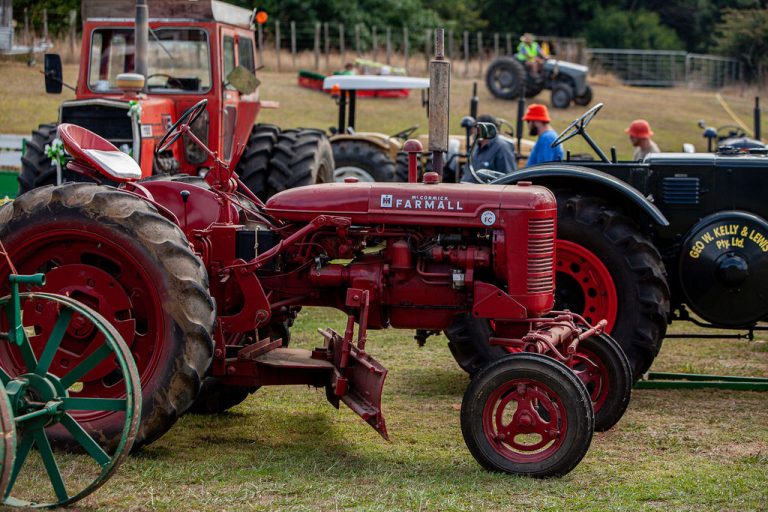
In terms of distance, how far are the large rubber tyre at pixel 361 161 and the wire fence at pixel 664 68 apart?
88.3ft

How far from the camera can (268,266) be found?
5957mm

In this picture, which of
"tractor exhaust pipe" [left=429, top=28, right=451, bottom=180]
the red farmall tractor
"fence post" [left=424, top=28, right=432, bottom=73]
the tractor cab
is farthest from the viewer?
"fence post" [left=424, top=28, right=432, bottom=73]

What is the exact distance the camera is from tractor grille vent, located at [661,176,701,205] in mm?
7523

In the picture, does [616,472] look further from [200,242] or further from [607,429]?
[200,242]

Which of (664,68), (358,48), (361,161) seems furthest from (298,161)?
(664,68)

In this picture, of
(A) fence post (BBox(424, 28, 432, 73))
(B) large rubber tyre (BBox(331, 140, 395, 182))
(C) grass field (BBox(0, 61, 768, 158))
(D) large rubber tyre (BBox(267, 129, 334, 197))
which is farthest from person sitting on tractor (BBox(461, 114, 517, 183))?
(A) fence post (BBox(424, 28, 432, 73))

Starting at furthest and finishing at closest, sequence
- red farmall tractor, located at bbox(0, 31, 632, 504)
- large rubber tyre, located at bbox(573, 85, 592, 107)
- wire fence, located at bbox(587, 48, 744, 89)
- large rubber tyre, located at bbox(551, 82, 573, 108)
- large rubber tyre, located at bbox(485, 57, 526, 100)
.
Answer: wire fence, located at bbox(587, 48, 744, 89), large rubber tyre, located at bbox(573, 85, 592, 107), large rubber tyre, located at bbox(485, 57, 526, 100), large rubber tyre, located at bbox(551, 82, 573, 108), red farmall tractor, located at bbox(0, 31, 632, 504)

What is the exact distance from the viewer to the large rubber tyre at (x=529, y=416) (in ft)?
17.0

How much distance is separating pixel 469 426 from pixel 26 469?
198 cm

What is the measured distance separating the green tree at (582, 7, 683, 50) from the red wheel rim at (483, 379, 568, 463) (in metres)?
42.4

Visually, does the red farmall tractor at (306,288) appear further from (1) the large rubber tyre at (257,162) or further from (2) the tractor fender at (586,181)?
(1) the large rubber tyre at (257,162)

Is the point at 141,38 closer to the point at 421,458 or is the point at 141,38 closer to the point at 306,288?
the point at 306,288

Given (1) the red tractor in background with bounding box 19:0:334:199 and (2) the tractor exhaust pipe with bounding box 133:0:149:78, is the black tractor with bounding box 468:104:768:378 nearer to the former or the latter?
(1) the red tractor in background with bounding box 19:0:334:199

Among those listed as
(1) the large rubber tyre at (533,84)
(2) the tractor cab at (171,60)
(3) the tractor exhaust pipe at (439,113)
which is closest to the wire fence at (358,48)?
(1) the large rubber tyre at (533,84)
